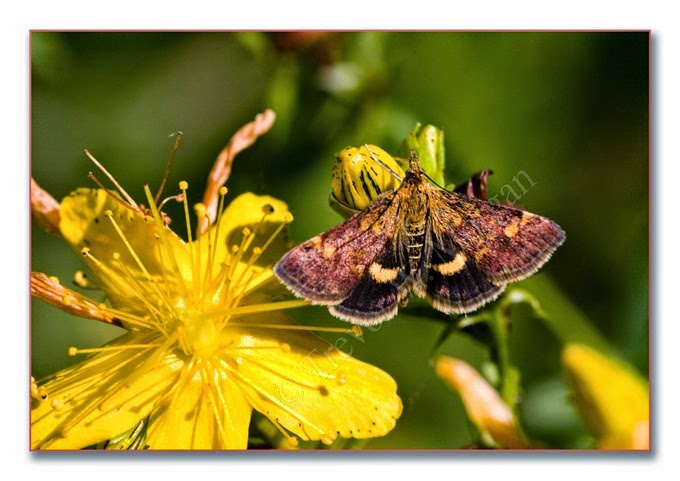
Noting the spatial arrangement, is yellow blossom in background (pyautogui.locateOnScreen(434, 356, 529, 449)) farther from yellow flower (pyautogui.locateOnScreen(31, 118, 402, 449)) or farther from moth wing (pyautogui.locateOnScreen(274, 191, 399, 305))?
moth wing (pyautogui.locateOnScreen(274, 191, 399, 305))

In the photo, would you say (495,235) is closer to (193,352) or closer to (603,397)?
(603,397)

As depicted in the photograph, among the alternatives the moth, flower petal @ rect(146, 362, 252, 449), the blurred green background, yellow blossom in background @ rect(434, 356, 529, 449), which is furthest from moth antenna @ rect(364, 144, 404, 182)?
flower petal @ rect(146, 362, 252, 449)

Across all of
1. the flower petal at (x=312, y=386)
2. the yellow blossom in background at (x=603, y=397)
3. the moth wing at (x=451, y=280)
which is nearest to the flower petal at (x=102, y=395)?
the flower petal at (x=312, y=386)

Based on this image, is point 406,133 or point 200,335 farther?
point 406,133

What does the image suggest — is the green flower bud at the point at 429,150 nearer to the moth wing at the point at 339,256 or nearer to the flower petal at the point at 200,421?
the moth wing at the point at 339,256

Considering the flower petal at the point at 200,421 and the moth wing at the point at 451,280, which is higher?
the moth wing at the point at 451,280

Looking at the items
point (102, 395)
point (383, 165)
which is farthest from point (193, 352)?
point (383, 165)
